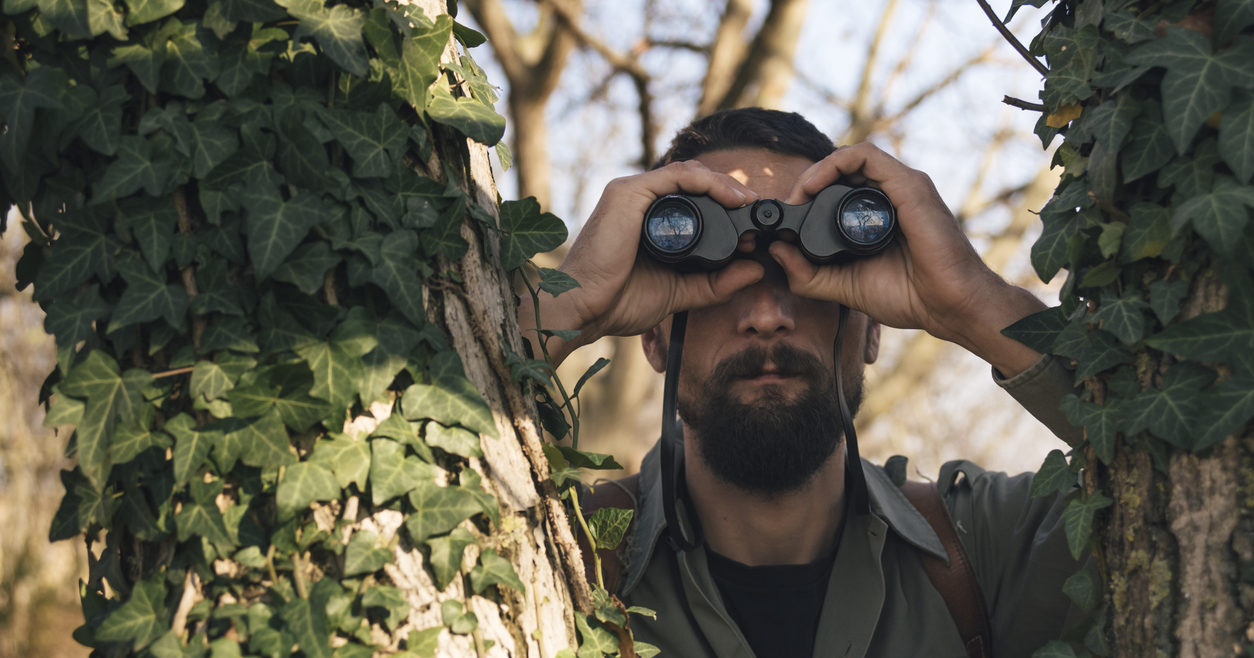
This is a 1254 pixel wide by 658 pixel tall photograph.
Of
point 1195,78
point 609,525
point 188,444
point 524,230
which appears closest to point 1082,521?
point 1195,78

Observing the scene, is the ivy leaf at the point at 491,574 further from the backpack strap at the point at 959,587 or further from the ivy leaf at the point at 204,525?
the backpack strap at the point at 959,587

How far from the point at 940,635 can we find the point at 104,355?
211 centimetres

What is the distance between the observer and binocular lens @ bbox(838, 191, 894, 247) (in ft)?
7.64

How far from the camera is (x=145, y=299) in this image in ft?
4.25

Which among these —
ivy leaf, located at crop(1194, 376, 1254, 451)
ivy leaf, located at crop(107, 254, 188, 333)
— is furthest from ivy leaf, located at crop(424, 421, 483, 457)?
ivy leaf, located at crop(1194, 376, 1254, 451)

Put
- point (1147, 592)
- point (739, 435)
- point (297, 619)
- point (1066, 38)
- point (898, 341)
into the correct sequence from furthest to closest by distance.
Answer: point (898, 341)
point (739, 435)
point (1066, 38)
point (1147, 592)
point (297, 619)

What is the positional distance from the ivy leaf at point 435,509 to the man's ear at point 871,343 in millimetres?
2031

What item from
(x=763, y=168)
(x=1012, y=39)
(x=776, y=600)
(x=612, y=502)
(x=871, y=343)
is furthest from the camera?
(x=871, y=343)

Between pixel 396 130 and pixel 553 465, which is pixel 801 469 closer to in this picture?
pixel 553 465

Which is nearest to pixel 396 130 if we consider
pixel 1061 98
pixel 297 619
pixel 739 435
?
pixel 297 619

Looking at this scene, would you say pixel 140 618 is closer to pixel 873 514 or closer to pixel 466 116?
pixel 466 116

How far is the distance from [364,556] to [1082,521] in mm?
1135

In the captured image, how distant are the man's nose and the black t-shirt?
0.72 metres

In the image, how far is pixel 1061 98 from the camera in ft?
5.19
